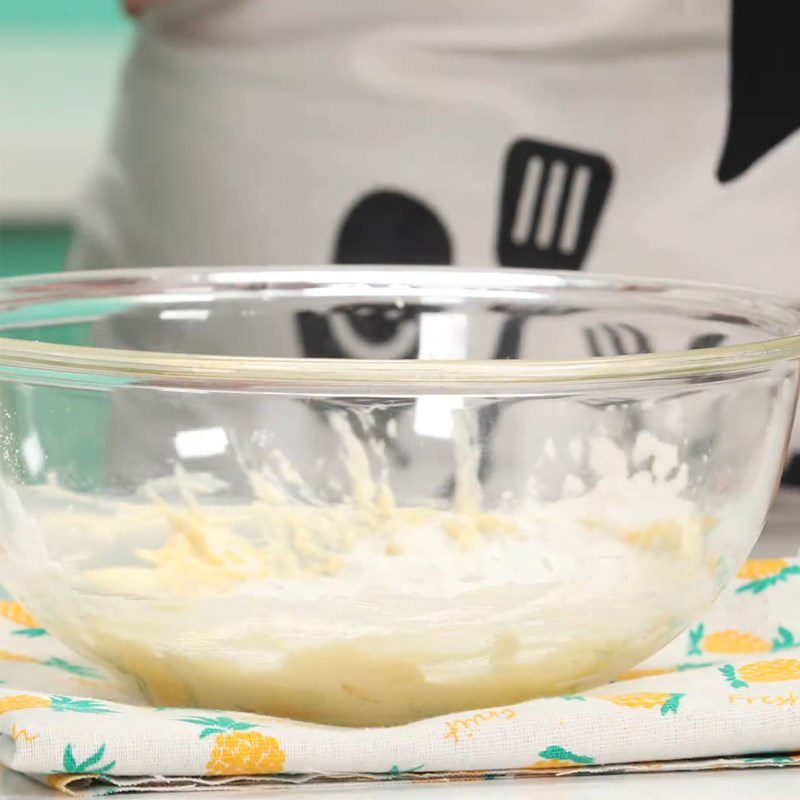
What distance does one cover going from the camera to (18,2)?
1453mm

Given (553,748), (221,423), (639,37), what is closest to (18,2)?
(639,37)

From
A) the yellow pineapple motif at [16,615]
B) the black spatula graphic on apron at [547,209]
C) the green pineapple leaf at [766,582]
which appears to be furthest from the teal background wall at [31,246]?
the green pineapple leaf at [766,582]

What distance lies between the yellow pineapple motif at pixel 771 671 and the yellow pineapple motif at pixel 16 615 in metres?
0.27

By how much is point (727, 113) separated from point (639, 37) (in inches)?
3.0

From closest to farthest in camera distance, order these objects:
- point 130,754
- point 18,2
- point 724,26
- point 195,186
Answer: point 130,754 → point 724,26 → point 195,186 → point 18,2

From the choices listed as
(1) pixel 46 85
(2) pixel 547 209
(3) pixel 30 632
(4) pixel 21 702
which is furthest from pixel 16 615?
(1) pixel 46 85

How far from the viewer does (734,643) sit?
479mm

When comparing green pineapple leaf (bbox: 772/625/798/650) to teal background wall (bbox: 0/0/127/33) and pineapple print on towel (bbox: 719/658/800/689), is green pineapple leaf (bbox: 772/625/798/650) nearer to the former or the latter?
pineapple print on towel (bbox: 719/658/800/689)

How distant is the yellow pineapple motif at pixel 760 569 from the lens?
52 centimetres

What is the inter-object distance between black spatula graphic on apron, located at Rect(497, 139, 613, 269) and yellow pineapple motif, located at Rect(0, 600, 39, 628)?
1.35 feet

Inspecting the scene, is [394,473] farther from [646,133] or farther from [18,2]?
[18,2]

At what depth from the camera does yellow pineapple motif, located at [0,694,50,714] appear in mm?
352

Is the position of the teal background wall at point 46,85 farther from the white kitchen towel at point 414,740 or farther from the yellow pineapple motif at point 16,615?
the white kitchen towel at point 414,740

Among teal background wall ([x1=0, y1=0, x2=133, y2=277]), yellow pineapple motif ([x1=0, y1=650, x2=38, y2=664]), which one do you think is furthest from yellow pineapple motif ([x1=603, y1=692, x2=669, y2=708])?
teal background wall ([x1=0, y1=0, x2=133, y2=277])
